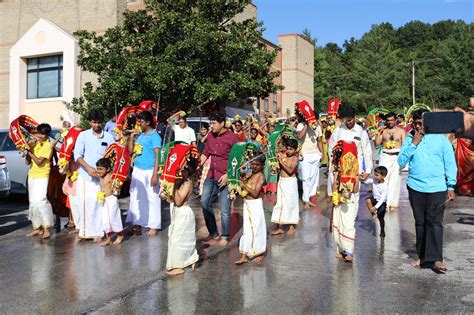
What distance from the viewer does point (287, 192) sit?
26.3ft

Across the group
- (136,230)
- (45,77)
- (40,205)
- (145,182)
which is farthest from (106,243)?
(45,77)

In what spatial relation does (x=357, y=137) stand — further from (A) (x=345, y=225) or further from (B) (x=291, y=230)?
(A) (x=345, y=225)

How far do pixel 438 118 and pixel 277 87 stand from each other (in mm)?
17256

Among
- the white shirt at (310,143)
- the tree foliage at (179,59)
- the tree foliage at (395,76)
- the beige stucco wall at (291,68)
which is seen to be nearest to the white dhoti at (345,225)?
the white shirt at (310,143)

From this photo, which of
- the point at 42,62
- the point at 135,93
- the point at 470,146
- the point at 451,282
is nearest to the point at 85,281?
the point at 451,282

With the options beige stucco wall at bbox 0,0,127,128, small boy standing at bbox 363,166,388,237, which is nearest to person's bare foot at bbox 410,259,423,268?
small boy standing at bbox 363,166,388,237

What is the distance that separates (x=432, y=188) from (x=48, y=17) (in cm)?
2415

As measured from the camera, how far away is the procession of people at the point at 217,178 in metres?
6.16

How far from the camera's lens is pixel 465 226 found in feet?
29.0

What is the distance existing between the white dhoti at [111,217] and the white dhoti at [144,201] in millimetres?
464

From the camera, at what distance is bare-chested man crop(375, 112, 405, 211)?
33.5 feet

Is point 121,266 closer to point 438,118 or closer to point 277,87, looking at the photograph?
point 438,118

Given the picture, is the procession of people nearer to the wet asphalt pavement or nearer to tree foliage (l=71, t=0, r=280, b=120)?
the wet asphalt pavement

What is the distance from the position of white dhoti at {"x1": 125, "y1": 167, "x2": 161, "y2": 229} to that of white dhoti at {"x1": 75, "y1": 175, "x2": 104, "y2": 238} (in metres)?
0.61
